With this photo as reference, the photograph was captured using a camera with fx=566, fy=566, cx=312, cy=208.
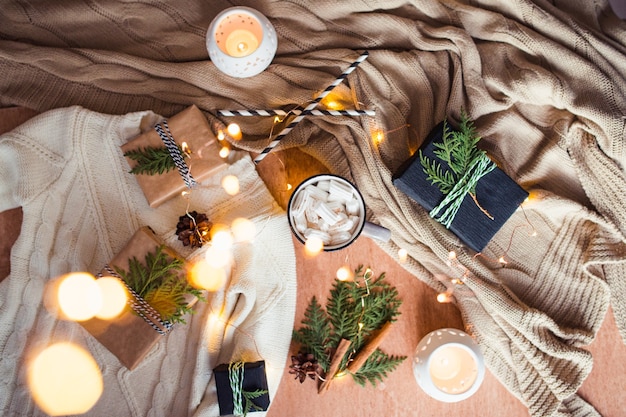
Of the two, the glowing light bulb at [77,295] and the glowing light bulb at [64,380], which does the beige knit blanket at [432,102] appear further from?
the glowing light bulb at [64,380]

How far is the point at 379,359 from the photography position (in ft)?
3.93

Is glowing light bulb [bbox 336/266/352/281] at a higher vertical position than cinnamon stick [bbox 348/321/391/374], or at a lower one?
higher

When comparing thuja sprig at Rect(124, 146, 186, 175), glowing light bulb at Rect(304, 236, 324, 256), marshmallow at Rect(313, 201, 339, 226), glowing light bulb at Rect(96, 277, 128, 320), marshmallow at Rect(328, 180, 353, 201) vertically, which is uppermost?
thuja sprig at Rect(124, 146, 186, 175)

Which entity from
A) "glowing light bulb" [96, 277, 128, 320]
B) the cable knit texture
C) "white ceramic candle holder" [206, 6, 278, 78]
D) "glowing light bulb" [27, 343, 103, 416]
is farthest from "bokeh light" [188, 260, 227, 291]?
"white ceramic candle holder" [206, 6, 278, 78]

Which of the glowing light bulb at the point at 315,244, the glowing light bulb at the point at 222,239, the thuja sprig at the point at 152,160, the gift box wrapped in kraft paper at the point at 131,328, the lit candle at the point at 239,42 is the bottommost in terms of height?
the gift box wrapped in kraft paper at the point at 131,328

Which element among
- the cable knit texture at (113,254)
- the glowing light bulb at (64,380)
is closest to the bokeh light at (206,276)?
the cable knit texture at (113,254)

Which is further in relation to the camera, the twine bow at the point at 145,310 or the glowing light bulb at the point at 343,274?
the glowing light bulb at the point at 343,274

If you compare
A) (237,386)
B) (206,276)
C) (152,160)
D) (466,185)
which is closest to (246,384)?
(237,386)

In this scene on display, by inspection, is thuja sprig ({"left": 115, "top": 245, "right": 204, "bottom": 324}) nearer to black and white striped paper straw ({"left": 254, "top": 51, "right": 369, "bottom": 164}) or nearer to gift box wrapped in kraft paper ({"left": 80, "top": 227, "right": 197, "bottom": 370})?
gift box wrapped in kraft paper ({"left": 80, "top": 227, "right": 197, "bottom": 370})

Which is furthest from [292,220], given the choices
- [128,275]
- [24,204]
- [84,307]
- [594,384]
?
[594,384]

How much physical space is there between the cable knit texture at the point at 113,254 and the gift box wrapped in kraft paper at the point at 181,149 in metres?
0.05

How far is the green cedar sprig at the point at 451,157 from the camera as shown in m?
1.11

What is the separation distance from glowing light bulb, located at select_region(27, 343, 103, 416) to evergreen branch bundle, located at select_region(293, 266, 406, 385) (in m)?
0.42

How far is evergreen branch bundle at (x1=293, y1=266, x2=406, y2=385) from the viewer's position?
1177mm
